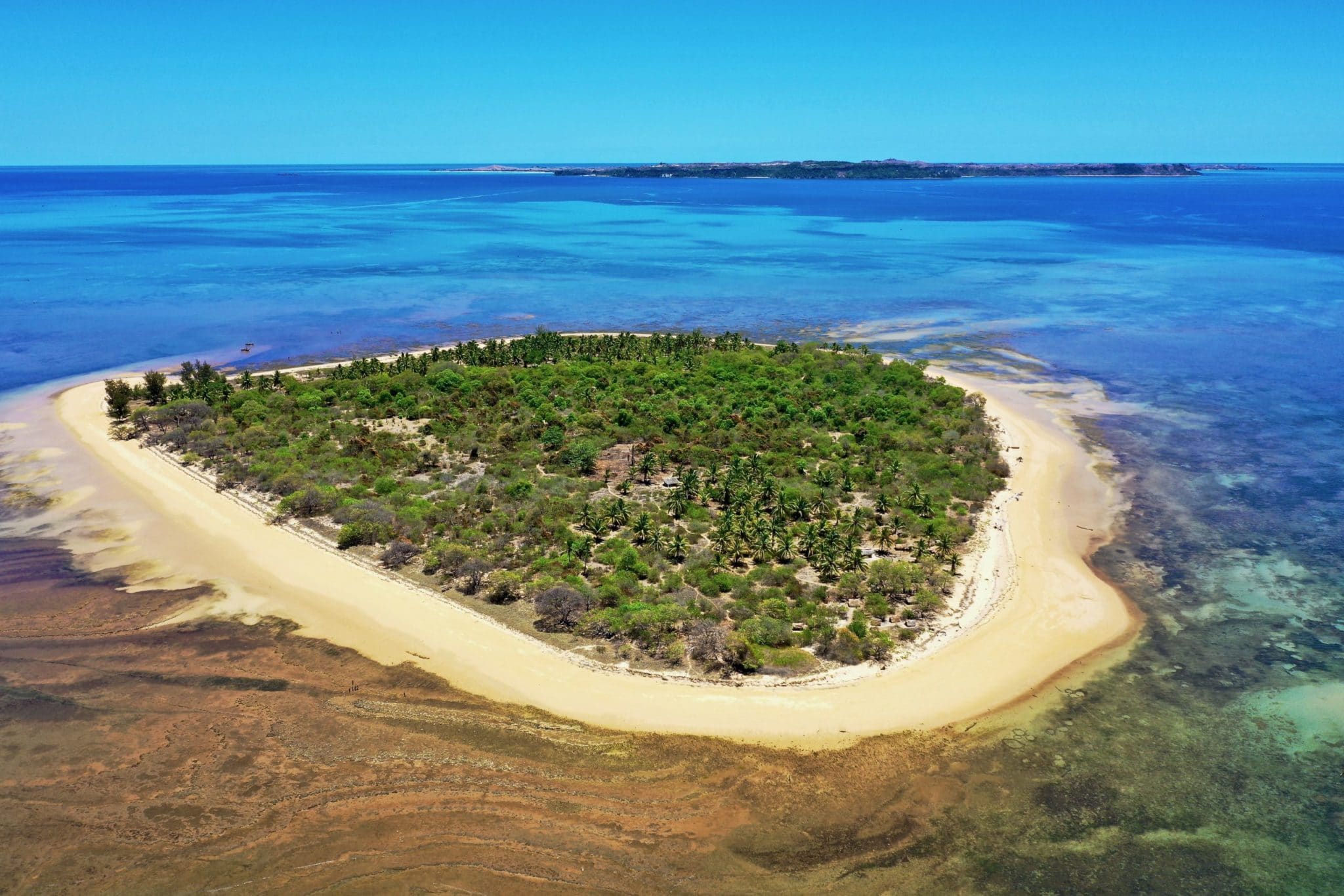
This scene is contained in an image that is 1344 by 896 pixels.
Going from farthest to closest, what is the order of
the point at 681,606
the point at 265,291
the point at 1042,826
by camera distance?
the point at 265,291, the point at 681,606, the point at 1042,826

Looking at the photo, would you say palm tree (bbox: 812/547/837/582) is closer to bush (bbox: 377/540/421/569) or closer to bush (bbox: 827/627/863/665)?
bush (bbox: 827/627/863/665)

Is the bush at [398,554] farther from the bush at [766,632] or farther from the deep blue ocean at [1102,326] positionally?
the deep blue ocean at [1102,326]

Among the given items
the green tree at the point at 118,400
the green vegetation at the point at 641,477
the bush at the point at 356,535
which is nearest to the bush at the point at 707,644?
the green vegetation at the point at 641,477

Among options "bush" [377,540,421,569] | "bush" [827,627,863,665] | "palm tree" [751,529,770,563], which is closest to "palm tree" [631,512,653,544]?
"palm tree" [751,529,770,563]

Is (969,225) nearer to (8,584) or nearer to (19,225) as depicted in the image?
(8,584)

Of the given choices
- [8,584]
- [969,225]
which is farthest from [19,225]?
[969,225]

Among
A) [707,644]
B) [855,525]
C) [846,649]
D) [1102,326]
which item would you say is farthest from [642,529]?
[1102,326]
